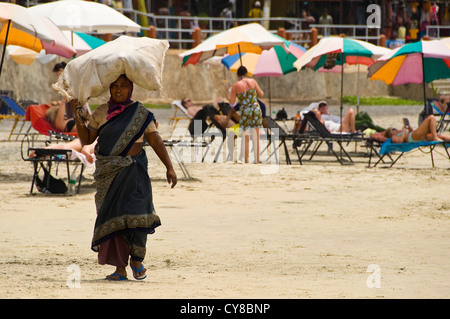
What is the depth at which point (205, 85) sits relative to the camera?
102ft

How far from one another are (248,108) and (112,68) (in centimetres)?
860

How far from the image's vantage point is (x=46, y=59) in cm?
1939

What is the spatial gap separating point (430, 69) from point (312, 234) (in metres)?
9.25

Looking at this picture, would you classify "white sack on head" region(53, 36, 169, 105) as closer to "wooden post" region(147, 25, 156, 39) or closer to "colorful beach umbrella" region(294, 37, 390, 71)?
"colorful beach umbrella" region(294, 37, 390, 71)

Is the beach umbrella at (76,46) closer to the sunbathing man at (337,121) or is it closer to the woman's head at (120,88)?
the sunbathing man at (337,121)

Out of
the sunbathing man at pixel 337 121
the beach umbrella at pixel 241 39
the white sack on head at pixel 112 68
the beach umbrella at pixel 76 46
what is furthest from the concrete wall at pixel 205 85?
the white sack on head at pixel 112 68

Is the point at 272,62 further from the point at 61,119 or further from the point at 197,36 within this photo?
the point at 197,36

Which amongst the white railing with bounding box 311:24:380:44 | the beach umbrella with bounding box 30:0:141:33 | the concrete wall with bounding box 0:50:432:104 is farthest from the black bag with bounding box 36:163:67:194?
the white railing with bounding box 311:24:380:44

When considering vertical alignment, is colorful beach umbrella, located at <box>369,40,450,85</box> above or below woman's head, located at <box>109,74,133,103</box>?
below

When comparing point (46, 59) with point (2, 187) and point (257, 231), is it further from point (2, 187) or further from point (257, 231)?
point (257, 231)

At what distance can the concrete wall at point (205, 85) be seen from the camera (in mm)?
25797

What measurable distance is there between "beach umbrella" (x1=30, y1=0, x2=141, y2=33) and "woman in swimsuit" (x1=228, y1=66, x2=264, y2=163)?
197 cm

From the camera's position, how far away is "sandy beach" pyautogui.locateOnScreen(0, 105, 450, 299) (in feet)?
17.6
